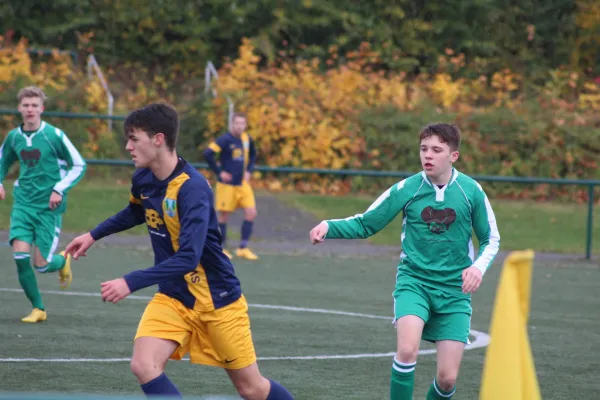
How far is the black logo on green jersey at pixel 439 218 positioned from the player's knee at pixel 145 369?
192 cm

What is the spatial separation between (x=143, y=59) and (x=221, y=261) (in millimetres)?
23102

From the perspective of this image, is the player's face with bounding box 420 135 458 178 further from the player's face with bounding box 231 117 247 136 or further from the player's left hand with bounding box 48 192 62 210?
the player's face with bounding box 231 117 247 136

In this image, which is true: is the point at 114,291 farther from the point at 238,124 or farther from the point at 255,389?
the point at 238,124

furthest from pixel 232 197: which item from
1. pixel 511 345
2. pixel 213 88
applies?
pixel 511 345

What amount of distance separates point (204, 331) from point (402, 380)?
1199 millimetres

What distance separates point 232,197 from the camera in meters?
15.8

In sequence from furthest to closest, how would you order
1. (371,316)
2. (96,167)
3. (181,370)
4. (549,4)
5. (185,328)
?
(549,4) → (96,167) → (371,316) → (181,370) → (185,328)

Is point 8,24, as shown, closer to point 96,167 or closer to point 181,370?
point 96,167

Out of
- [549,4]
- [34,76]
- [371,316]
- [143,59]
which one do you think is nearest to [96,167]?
[34,76]

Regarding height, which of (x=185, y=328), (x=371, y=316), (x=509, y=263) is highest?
(x=509, y=263)

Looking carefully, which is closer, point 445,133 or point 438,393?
point 438,393

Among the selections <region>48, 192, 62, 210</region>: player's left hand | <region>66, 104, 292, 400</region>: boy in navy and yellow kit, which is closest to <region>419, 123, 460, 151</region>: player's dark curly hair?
<region>66, 104, 292, 400</region>: boy in navy and yellow kit

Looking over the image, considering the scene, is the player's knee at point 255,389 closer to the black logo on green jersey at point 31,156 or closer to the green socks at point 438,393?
the green socks at point 438,393

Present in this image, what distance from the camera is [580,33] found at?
2845cm
